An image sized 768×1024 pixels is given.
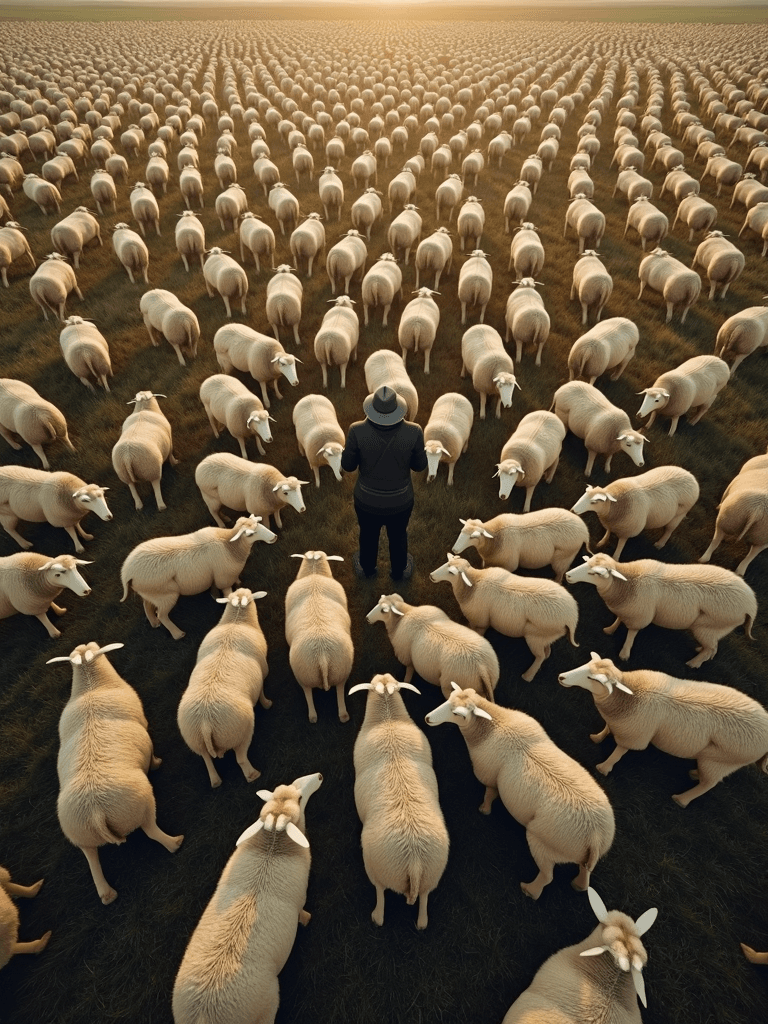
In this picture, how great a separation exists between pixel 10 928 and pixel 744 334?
12737mm

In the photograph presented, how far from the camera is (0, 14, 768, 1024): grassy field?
365 cm

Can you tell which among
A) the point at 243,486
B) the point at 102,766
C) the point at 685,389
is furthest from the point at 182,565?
the point at 685,389

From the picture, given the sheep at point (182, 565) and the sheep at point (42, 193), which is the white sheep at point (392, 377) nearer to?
the sheep at point (182, 565)

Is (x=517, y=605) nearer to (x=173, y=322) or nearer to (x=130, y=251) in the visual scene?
(x=173, y=322)

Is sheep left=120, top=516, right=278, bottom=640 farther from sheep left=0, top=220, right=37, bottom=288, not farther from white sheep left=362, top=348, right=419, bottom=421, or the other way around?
sheep left=0, top=220, right=37, bottom=288

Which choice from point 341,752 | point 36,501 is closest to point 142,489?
point 36,501

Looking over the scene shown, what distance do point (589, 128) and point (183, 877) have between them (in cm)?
2723

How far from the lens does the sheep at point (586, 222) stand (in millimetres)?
12766

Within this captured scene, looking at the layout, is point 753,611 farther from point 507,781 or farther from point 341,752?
point 341,752

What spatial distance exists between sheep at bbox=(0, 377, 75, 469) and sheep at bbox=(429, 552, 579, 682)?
6.58 m

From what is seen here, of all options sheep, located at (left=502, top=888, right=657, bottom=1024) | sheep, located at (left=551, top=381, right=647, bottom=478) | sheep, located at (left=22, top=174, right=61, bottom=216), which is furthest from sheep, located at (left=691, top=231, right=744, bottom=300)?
sheep, located at (left=22, top=174, right=61, bottom=216)

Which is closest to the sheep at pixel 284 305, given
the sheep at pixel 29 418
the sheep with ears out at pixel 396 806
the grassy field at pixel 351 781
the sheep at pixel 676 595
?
the grassy field at pixel 351 781

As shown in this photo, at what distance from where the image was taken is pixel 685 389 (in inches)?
309

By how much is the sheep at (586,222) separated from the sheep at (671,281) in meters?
2.31
